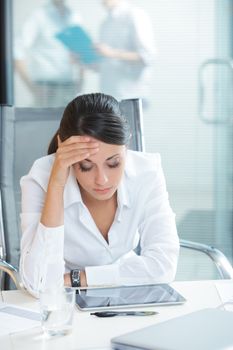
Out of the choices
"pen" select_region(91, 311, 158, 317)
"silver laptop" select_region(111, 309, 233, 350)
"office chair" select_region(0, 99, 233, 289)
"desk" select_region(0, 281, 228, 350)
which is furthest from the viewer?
"office chair" select_region(0, 99, 233, 289)

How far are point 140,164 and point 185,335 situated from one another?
997 mm

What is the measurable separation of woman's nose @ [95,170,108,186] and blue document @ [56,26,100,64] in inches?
61.5

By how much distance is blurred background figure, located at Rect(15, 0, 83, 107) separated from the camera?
11.1 feet

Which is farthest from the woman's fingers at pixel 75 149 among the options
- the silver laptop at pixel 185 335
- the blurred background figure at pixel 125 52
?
the blurred background figure at pixel 125 52

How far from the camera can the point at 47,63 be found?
340 centimetres

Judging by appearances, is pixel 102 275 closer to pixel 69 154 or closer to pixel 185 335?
pixel 69 154

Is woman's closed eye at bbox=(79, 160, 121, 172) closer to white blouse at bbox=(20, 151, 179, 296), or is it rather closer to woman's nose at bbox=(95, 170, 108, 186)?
woman's nose at bbox=(95, 170, 108, 186)

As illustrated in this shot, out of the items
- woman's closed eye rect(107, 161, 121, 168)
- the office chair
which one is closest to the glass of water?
woman's closed eye rect(107, 161, 121, 168)

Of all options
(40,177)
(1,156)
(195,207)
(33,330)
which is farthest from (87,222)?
(195,207)

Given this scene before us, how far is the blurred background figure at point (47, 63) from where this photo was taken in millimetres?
3375

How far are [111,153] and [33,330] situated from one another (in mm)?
684

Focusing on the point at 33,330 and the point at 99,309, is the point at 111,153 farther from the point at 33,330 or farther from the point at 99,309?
the point at 33,330

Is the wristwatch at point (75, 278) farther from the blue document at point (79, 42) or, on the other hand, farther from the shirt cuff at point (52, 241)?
the blue document at point (79, 42)

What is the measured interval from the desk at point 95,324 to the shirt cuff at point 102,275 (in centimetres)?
21
